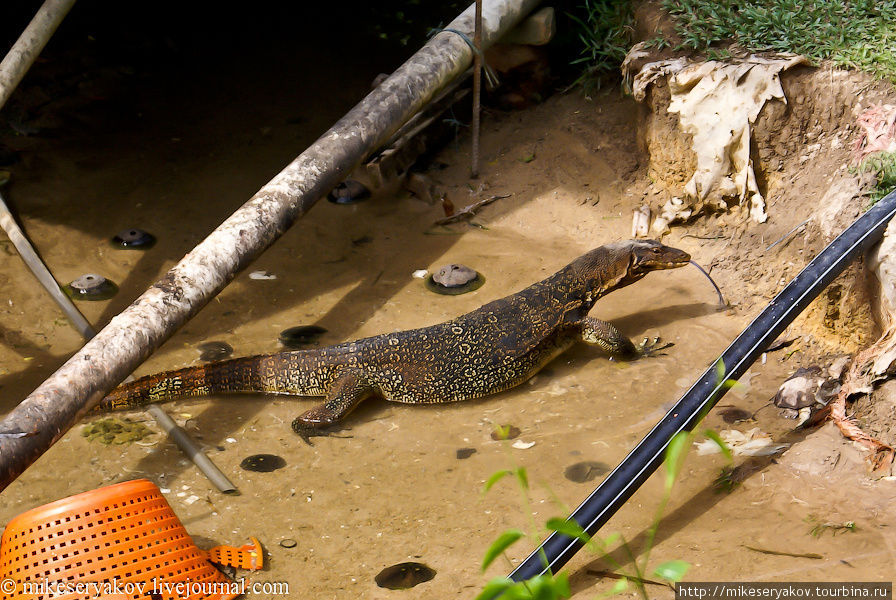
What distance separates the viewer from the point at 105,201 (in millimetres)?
6906

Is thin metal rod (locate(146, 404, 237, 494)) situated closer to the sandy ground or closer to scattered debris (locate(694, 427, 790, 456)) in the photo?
the sandy ground

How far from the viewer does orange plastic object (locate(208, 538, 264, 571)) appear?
365cm

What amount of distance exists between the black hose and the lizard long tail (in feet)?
7.98

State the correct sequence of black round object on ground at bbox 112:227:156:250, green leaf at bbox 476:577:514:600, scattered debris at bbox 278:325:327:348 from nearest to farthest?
green leaf at bbox 476:577:514:600
scattered debris at bbox 278:325:327:348
black round object on ground at bbox 112:227:156:250

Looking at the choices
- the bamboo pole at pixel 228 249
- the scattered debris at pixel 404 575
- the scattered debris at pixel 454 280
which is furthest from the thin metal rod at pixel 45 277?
the scattered debris at pixel 404 575

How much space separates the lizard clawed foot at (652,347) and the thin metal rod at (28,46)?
4458 mm

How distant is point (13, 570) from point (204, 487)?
45.7 inches

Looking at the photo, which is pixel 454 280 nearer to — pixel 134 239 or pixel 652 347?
pixel 652 347

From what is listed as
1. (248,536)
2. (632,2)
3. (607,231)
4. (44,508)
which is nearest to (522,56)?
(632,2)

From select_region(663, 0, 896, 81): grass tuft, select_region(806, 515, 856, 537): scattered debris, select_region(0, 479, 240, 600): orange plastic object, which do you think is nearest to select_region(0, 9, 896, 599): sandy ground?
select_region(806, 515, 856, 537): scattered debris

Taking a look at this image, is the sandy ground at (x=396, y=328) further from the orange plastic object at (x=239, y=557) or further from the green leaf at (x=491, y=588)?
the green leaf at (x=491, y=588)

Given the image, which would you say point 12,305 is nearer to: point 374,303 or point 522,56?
point 374,303

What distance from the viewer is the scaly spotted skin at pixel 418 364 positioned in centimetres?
484

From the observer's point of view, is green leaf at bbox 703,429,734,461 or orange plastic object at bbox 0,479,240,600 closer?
green leaf at bbox 703,429,734,461
